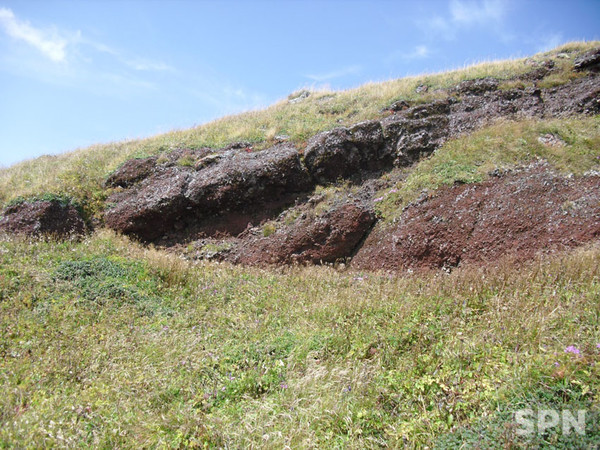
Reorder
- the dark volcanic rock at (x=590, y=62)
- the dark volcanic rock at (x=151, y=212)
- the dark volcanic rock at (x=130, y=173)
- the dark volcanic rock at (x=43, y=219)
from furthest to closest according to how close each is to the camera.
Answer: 1. the dark volcanic rock at (x=130, y=173)
2. the dark volcanic rock at (x=590, y=62)
3. the dark volcanic rock at (x=151, y=212)
4. the dark volcanic rock at (x=43, y=219)

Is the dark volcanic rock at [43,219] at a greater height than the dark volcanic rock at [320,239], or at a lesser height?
greater

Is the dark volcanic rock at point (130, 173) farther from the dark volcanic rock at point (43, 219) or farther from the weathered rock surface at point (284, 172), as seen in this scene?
the dark volcanic rock at point (43, 219)

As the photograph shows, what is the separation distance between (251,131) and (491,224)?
11.3 meters

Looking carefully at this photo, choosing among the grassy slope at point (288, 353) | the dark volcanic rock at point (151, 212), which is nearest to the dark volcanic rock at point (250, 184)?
the dark volcanic rock at point (151, 212)

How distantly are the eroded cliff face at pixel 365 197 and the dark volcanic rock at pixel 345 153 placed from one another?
4 cm

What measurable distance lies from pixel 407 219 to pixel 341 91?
1529 cm

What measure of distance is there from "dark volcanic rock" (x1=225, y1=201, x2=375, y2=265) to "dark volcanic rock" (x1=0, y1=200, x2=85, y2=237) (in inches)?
229

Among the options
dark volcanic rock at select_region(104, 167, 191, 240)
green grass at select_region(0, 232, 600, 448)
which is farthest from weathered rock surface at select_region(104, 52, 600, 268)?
green grass at select_region(0, 232, 600, 448)

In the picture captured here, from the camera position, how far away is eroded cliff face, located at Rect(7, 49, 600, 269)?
8.14m

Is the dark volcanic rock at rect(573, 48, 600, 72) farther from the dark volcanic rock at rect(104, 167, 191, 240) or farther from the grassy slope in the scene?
the dark volcanic rock at rect(104, 167, 191, 240)

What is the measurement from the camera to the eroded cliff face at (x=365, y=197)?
26.7ft

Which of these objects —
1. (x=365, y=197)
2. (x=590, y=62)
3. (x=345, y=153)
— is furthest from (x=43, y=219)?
(x=590, y=62)

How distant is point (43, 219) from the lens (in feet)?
38.1

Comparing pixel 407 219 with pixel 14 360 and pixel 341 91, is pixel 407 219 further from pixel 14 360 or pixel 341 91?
pixel 341 91
